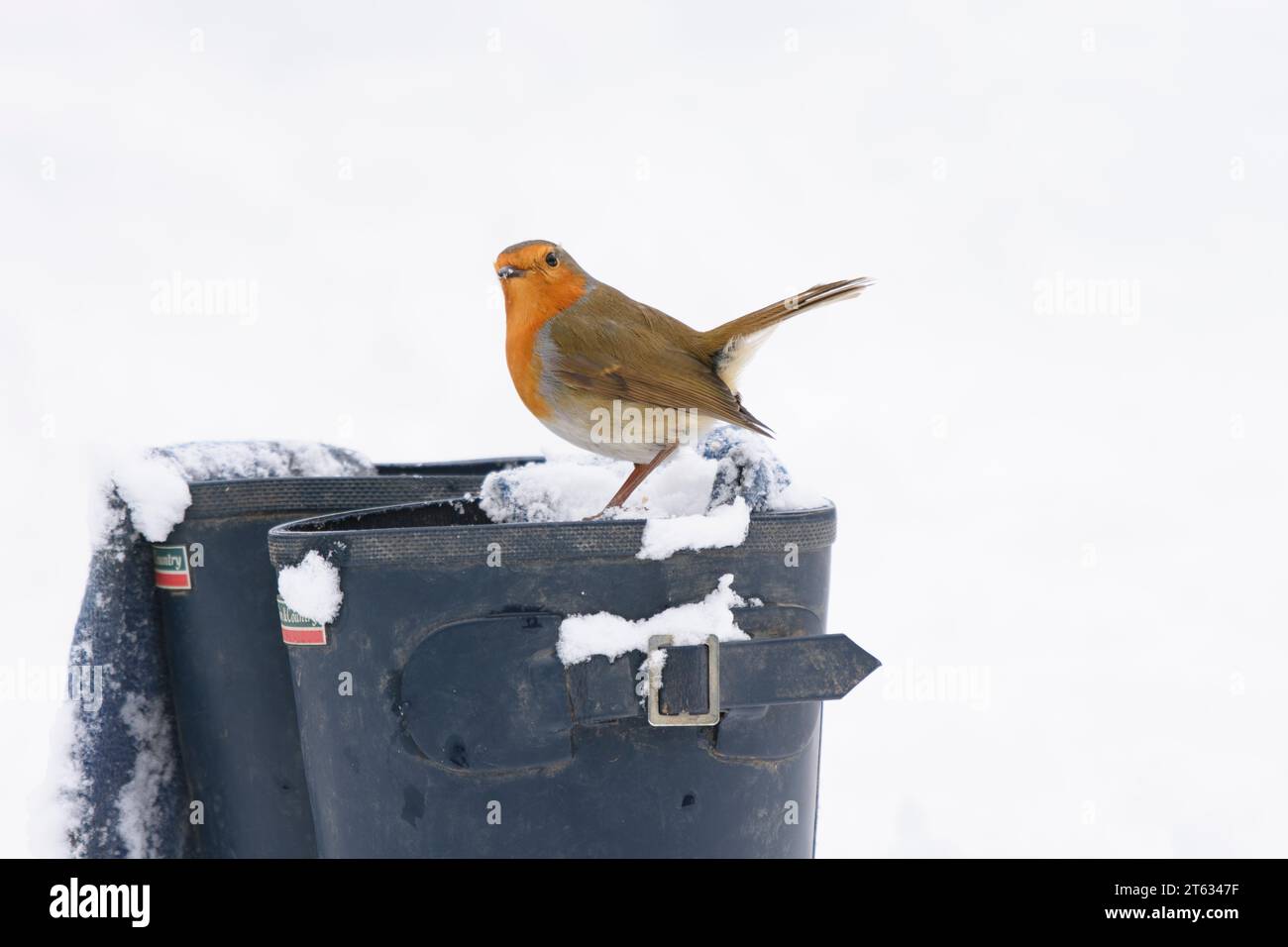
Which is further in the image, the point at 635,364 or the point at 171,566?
the point at 635,364

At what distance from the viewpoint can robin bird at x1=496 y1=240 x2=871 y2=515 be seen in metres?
1.71

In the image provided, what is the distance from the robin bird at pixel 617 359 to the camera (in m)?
1.71

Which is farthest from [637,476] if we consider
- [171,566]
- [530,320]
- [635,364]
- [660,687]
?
[171,566]

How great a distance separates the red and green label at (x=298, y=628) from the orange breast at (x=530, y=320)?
0.53 metres

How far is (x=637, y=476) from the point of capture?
1.70 m

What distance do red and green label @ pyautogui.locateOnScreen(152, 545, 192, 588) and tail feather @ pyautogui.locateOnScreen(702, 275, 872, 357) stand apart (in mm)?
817

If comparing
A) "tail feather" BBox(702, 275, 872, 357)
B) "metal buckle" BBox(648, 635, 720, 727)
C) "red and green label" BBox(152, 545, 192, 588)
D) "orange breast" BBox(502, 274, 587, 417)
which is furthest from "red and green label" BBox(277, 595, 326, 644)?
"tail feather" BBox(702, 275, 872, 357)

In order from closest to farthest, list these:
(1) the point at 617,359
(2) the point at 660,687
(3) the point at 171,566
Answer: (2) the point at 660,687 < (3) the point at 171,566 < (1) the point at 617,359

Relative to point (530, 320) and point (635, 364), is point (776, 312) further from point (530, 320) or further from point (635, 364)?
point (530, 320)

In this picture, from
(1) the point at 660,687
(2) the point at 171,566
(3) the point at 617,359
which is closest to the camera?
(1) the point at 660,687

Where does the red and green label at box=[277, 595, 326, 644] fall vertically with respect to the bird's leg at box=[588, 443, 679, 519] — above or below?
below

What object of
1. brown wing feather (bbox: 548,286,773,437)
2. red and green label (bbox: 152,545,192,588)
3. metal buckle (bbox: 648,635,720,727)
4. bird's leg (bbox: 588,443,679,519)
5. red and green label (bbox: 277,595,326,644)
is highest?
brown wing feather (bbox: 548,286,773,437)

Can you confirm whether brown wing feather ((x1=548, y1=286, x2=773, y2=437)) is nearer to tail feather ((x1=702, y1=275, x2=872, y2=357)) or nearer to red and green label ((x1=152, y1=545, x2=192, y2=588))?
tail feather ((x1=702, y1=275, x2=872, y2=357))

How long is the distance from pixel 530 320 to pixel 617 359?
16 cm
